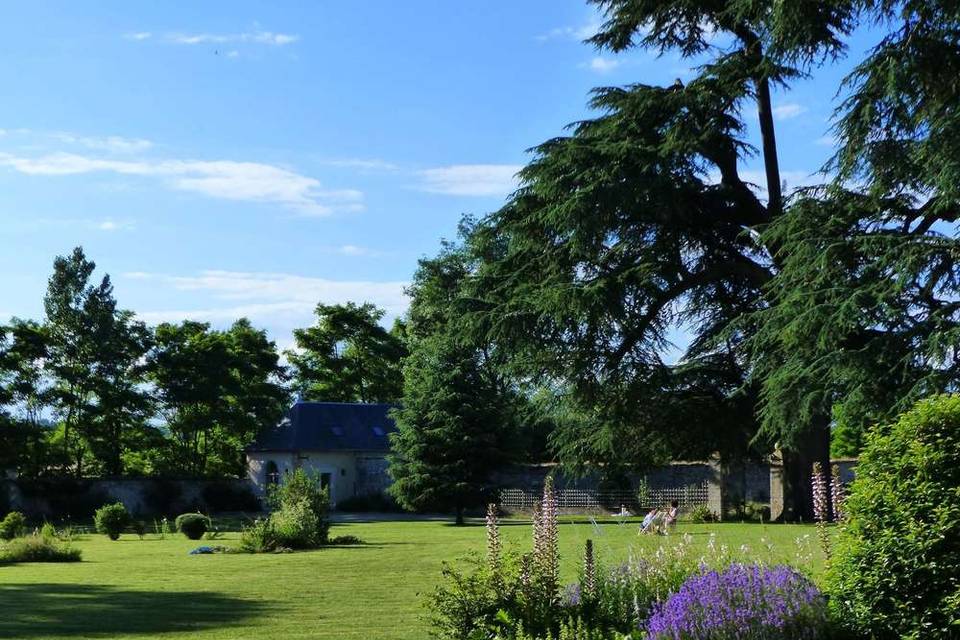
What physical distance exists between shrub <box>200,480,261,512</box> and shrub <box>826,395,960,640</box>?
1716 inches

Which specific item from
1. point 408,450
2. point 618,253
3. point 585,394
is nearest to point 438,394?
point 408,450

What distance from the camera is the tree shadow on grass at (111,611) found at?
10.9 metres

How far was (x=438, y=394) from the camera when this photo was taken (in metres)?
37.4

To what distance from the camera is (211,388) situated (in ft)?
166

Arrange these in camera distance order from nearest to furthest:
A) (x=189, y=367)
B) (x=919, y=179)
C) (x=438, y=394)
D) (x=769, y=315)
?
(x=919, y=179) → (x=769, y=315) → (x=438, y=394) → (x=189, y=367)

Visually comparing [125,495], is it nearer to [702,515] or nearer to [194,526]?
[194,526]

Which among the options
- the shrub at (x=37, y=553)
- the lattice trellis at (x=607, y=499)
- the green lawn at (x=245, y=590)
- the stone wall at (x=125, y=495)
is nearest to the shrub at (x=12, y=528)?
the green lawn at (x=245, y=590)

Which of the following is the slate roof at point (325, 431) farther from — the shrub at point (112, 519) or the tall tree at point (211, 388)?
the shrub at point (112, 519)

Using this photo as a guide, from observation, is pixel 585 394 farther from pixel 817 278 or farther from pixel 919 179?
pixel 919 179

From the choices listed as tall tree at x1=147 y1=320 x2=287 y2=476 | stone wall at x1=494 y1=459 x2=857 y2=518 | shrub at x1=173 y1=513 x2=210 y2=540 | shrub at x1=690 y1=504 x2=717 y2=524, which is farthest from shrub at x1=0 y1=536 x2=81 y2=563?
tall tree at x1=147 y1=320 x2=287 y2=476

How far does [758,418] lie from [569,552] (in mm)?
7839

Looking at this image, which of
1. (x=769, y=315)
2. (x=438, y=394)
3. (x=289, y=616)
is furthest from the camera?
(x=438, y=394)

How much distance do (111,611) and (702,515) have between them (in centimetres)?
2505

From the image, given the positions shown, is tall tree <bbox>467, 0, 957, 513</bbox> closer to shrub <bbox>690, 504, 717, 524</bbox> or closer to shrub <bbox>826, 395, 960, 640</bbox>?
shrub <bbox>690, 504, 717, 524</bbox>
